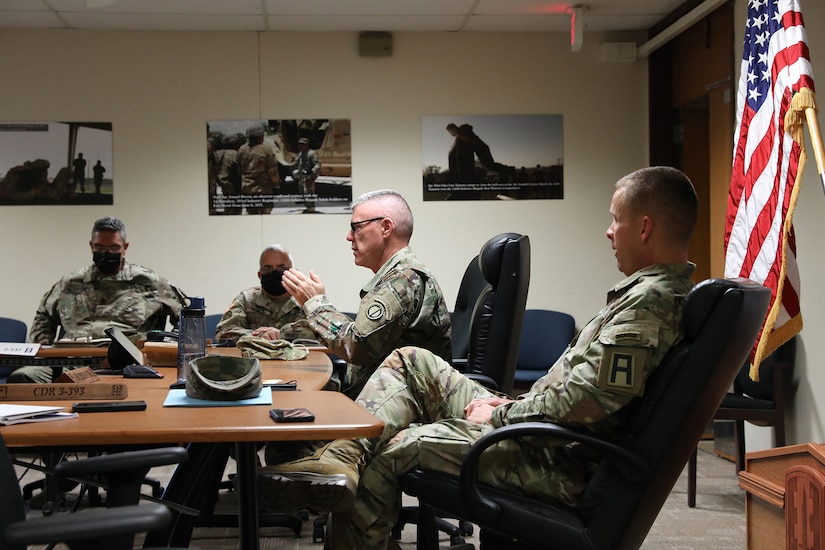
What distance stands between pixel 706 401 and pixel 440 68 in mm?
4465

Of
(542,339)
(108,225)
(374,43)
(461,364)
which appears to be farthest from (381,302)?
(374,43)

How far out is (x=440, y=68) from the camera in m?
5.81

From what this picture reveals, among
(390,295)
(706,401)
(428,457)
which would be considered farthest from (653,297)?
(390,295)

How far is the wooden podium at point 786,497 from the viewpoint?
2.21m

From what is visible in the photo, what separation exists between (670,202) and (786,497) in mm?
1025

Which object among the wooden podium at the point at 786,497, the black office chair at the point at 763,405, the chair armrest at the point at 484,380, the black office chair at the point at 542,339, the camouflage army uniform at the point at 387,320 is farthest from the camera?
the black office chair at the point at 542,339

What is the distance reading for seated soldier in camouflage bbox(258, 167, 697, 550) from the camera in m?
1.73

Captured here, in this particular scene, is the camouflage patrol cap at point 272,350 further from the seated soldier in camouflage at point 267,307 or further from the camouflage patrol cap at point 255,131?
the camouflage patrol cap at point 255,131

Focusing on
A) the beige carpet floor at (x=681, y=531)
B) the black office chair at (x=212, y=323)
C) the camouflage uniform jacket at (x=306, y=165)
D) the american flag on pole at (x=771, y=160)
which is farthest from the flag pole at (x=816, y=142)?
the black office chair at (x=212, y=323)

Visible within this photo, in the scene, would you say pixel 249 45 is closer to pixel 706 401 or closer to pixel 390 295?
pixel 390 295

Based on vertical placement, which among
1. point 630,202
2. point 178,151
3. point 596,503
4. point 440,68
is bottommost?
point 596,503

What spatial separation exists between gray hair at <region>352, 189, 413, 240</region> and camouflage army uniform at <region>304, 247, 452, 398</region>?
11 cm

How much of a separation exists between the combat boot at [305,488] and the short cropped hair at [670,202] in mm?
927

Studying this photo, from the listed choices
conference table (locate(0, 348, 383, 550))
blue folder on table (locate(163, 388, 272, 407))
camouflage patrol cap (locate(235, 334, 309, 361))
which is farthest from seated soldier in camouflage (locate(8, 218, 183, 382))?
blue folder on table (locate(163, 388, 272, 407))
